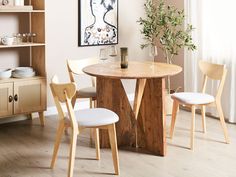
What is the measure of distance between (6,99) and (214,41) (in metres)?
2.57

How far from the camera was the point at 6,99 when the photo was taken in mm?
4512

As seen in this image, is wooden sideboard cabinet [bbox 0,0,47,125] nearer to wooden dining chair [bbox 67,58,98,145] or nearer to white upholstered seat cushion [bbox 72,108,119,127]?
wooden dining chair [bbox 67,58,98,145]

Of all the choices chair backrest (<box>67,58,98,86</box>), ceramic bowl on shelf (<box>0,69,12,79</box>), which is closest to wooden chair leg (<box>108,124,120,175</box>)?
chair backrest (<box>67,58,98,86</box>)

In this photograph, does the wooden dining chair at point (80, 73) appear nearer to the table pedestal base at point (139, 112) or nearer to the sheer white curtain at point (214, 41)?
the table pedestal base at point (139, 112)

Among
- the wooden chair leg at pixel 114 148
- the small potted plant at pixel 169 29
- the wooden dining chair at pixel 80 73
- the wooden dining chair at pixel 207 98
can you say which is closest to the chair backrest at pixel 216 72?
the wooden dining chair at pixel 207 98

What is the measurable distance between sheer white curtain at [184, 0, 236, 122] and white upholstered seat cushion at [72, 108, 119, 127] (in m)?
2.10

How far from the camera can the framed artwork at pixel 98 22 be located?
17.4 feet

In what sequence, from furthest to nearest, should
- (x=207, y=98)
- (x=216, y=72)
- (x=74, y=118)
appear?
1. (x=216, y=72)
2. (x=207, y=98)
3. (x=74, y=118)

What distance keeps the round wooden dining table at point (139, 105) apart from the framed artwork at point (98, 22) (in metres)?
1.38

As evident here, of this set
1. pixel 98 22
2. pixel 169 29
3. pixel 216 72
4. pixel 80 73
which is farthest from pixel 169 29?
pixel 80 73

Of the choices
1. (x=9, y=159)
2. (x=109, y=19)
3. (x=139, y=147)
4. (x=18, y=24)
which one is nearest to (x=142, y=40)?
(x=109, y=19)

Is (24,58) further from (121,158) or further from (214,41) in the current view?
(214,41)

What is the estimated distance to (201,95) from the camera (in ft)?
13.7

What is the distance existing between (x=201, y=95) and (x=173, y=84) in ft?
5.67
